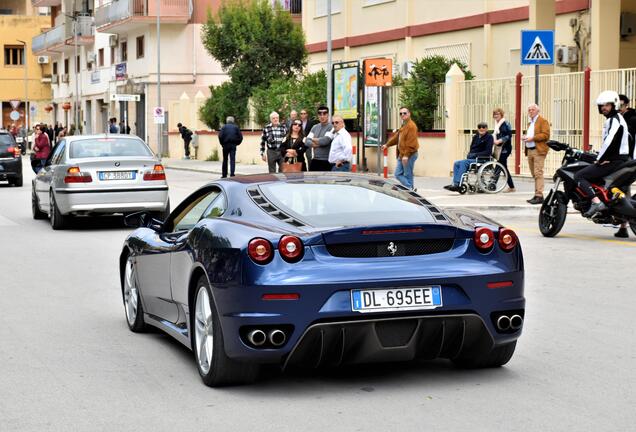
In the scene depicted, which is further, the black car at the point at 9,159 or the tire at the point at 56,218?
the black car at the point at 9,159

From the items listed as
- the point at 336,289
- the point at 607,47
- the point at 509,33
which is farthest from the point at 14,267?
the point at 509,33

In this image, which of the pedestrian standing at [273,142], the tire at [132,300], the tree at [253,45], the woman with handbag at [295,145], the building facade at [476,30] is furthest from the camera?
the tree at [253,45]

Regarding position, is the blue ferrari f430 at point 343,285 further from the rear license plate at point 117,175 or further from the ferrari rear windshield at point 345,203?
the rear license plate at point 117,175

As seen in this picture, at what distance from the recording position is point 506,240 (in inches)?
287

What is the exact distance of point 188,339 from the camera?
7711mm

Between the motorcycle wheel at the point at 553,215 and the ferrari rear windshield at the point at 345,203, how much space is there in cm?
885

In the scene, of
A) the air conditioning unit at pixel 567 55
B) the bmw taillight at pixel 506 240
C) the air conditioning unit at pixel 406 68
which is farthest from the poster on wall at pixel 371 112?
the bmw taillight at pixel 506 240

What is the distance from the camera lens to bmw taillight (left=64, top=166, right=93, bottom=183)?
62.0 ft

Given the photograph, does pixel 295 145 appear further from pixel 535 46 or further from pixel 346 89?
pixel 346 89

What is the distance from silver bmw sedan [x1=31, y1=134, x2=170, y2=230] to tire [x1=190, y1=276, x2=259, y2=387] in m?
11.7

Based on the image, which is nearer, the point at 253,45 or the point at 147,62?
the point at 253,45

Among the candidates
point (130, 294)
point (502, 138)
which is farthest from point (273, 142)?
point (130, 294)

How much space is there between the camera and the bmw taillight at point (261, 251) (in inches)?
268

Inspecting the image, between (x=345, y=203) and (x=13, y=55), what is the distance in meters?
92.7
